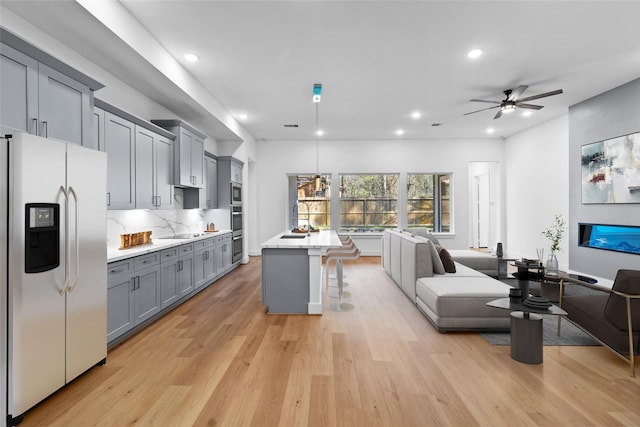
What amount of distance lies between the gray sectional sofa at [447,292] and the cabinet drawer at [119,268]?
3.00 m

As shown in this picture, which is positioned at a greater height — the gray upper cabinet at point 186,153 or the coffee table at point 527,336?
the gray upper cabinet at point 186,153

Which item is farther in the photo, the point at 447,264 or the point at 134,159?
the point at 447,264

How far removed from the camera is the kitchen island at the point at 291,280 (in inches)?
145

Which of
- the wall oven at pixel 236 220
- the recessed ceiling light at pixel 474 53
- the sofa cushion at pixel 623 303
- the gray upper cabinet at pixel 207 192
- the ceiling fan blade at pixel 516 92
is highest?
the recessed ceiling light at pixel 474 53

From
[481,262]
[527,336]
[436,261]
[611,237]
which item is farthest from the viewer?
[481,262]

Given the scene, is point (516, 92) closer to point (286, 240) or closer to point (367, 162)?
point (286, 240)

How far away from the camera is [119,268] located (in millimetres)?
2818

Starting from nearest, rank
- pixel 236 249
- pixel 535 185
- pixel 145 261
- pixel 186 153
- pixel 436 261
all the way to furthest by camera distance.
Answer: pixel 145 261
pixel 436 261
pixel 186 153
pixel 236 249
pixel 535 185

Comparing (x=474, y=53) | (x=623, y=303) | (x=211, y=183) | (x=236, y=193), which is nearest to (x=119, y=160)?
(x=211, y=183)

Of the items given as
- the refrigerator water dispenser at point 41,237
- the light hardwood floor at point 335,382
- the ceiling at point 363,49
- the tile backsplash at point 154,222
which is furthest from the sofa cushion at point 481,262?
the refrigerator water dispenser at point 41,237

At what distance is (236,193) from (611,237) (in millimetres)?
6499

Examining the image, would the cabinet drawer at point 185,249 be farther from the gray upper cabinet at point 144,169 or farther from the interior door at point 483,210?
the interior door at point 483,210

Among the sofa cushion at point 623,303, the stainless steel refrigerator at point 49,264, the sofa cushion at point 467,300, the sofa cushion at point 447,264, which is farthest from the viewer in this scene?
the sofa cushion at point 447,264

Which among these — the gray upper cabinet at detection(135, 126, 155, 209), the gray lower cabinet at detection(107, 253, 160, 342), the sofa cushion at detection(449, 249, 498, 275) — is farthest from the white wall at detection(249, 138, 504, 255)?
Answer: the gray lower cabinet at detection(107, 253, 160, 342)
